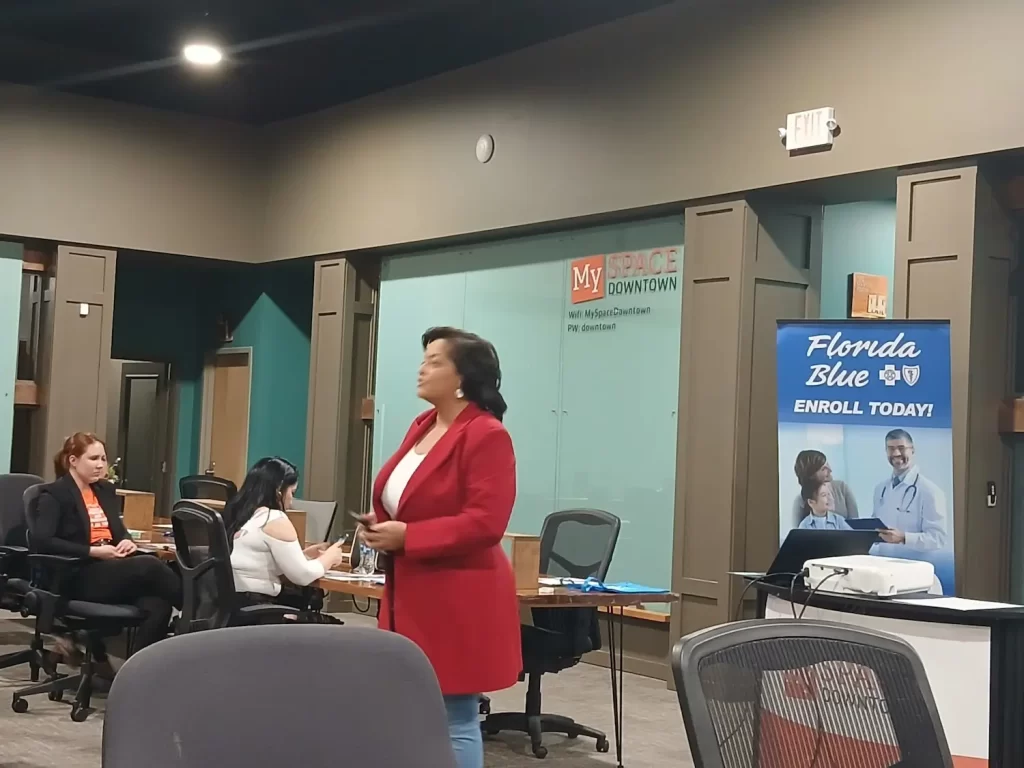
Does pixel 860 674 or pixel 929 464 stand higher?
pixel 929 464

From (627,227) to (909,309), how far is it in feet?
7.18

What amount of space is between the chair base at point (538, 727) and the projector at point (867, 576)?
1.81 metres

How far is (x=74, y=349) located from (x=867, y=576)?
734 cm

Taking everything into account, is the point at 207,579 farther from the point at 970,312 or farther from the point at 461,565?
the point at 970,312

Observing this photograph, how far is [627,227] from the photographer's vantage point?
7.36 m

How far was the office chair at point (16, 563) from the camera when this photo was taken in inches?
230

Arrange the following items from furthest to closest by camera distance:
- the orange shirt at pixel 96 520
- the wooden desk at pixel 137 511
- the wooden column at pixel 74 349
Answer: the wooden column at pixel 74 349
the wooden desk at pixel 137 511
the orange shirt at pixel 96 520

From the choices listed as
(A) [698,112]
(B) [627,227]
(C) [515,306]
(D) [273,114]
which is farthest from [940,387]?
(D) [273,114]

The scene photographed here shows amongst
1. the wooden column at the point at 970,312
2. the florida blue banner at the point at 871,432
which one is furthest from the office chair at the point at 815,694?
the wooden column at the point at 970,312

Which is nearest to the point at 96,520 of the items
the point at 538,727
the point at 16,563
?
the point at 16,563

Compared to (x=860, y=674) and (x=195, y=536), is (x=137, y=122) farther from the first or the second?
(x=860, y=674)

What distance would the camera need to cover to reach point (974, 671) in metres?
3.26

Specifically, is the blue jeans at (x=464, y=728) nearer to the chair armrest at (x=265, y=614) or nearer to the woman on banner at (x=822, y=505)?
the chair armrest at (x=265, y=614)

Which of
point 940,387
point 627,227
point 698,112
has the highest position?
point 698,112
